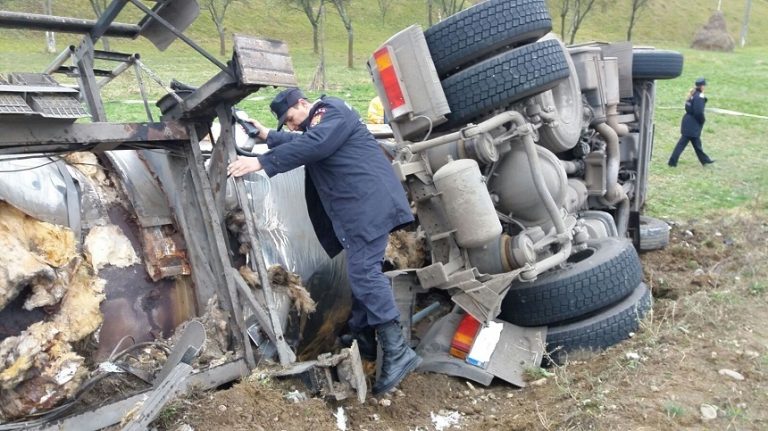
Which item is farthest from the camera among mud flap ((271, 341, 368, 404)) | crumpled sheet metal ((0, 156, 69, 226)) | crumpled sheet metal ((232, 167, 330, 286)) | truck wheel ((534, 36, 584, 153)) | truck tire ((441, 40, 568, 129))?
truck wheel ((534, 36, 584, 153))

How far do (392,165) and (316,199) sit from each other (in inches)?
19.2

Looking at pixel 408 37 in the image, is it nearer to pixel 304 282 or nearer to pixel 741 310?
pixel 304 282

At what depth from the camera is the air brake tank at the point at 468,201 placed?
4.03 m

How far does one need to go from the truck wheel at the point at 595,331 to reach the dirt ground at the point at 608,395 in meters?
0.10

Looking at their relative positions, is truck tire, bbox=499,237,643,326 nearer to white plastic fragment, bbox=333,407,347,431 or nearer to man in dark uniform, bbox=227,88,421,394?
man in dark uniform, bbox=227,88,421,394

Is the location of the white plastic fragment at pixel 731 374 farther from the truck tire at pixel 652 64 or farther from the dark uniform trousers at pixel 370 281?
the truck tire at pixel 652 64

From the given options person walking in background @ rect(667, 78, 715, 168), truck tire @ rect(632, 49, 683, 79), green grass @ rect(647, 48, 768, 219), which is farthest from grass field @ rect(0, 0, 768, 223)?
truck tire @ rect(632, 49, 683, 79)

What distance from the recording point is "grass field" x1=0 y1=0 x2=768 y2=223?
10.2 meters

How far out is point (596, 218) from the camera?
571cm

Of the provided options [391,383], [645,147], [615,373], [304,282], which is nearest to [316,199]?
[304,282]

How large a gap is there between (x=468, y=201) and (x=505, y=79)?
0.80 metres

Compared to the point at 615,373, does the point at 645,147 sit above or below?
above

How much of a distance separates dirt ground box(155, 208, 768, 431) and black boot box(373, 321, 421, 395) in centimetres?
8

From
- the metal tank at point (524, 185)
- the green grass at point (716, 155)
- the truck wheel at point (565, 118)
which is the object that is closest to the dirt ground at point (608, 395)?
the metal tank at point (524, 185)
